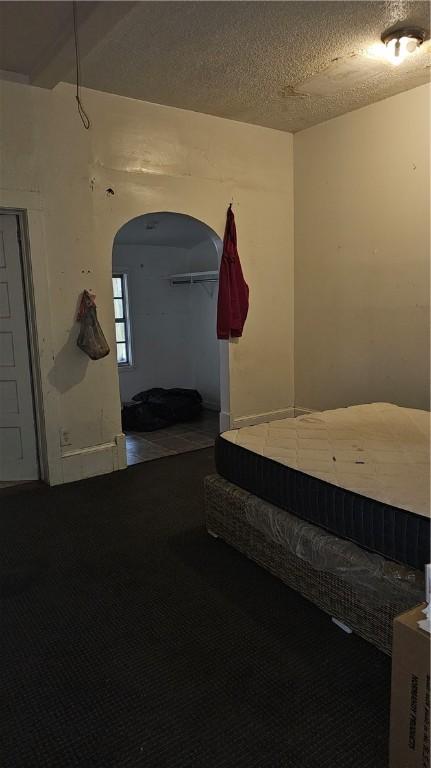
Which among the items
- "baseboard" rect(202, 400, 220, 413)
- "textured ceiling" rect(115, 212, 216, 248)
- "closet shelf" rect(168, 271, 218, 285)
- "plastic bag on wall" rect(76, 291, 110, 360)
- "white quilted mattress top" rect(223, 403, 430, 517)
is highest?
"textured ceiling" rect(115, 212, 216, 248)

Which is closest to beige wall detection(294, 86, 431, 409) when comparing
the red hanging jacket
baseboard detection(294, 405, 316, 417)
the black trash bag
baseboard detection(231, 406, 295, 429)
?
baseboard detection(294, 405, 316, 417)

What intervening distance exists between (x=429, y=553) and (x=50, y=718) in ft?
4.66

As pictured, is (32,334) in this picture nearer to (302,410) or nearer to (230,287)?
(230,287)

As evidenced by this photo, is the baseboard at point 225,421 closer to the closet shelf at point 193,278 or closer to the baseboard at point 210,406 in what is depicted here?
the baseboard at point 210,406

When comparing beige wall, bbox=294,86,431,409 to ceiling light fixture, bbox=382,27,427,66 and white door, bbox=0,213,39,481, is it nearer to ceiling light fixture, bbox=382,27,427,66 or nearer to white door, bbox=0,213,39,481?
ceiling light fixture, bbox=382,27,427,66

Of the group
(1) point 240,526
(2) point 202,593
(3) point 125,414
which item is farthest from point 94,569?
(3) point 125,414

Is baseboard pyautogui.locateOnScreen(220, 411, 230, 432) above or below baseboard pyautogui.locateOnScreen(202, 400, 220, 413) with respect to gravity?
above

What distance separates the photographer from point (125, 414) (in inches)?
220

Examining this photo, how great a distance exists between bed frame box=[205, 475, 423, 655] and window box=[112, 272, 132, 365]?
384 centimetres

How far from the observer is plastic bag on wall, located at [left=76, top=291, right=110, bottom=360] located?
370cm

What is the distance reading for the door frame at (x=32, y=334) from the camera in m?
3.52

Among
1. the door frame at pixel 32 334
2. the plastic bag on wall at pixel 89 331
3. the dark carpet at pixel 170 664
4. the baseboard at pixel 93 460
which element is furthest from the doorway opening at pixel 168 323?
the dark carpet at pixel 170 664

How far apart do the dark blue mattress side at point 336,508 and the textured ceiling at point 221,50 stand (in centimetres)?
225

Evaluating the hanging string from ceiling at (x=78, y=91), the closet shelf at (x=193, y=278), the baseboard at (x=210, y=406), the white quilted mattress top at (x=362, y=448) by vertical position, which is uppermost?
the hanging string from ceiling at (x=78, y=91)
